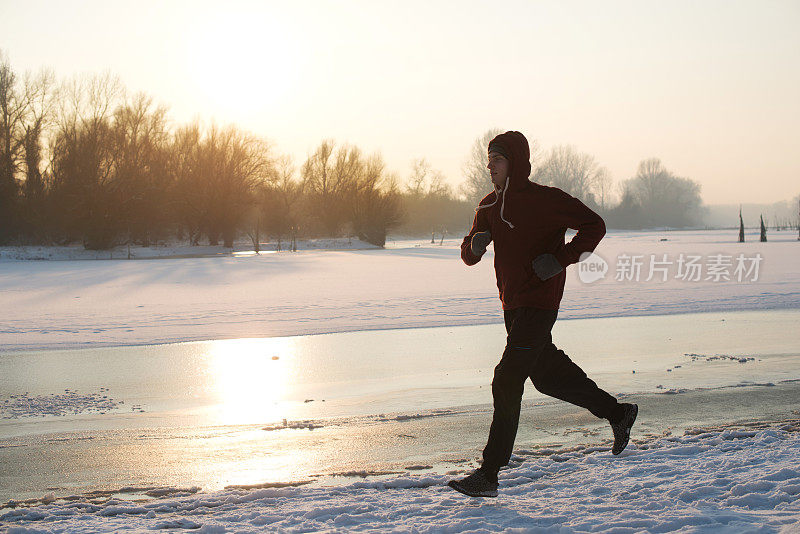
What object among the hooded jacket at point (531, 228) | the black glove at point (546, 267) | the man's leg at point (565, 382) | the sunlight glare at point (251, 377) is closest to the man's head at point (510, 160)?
the hooded jacket at point (531, 228)

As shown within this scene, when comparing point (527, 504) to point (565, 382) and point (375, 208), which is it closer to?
point (565, 382)

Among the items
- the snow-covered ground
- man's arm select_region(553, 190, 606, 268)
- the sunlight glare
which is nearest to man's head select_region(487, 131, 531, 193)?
man's arm select_region(553, 190, 606, 268)

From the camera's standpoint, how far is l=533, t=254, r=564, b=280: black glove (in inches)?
146

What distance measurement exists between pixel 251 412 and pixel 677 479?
10.8 ft

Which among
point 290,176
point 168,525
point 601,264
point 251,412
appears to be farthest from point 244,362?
point 290,176

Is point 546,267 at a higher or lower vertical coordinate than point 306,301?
higher

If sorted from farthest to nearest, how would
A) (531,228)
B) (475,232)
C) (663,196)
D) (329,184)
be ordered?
(663,196)
(329,184)
(475,232)
(531,228)

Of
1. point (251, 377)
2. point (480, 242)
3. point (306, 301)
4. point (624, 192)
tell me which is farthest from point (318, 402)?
point (624, 192)

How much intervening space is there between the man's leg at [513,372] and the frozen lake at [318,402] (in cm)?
62

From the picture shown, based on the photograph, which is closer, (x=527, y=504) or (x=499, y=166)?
(x=527, y=504)

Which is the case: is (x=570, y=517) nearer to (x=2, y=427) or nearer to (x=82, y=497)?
(x=82, y=497)

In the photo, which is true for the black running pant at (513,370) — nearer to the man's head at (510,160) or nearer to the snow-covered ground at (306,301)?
the man's head at (510,160)

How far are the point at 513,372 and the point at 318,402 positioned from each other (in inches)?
116

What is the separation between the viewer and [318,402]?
650 cm
